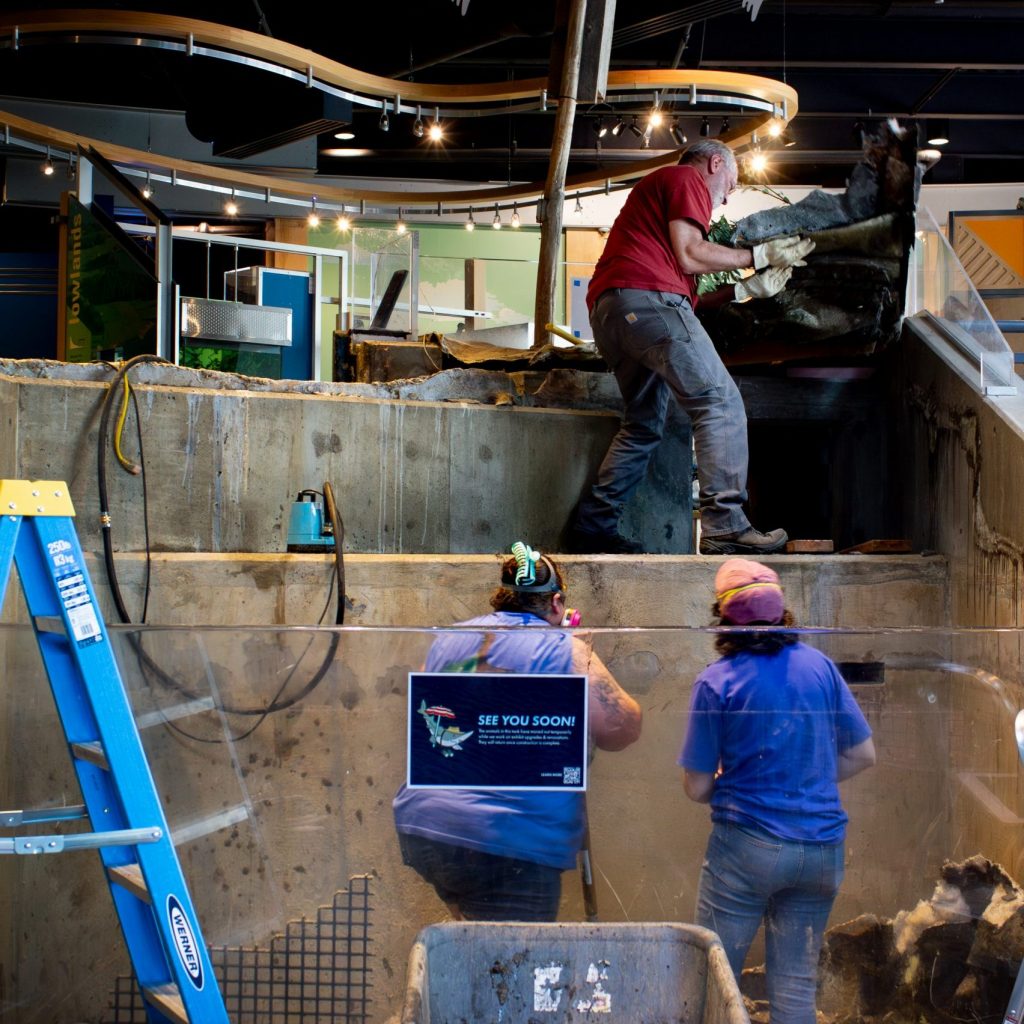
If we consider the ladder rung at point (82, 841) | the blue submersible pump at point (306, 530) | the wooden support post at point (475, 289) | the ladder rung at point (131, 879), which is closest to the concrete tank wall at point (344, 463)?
the blue submersible pump at point (306, 530)

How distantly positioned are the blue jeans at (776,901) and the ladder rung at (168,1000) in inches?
Result: 53.3

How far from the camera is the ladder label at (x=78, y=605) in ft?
8.34

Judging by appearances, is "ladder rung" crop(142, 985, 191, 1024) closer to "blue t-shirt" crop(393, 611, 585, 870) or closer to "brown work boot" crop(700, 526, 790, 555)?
"blue t-shirt" crop(393, 611, 585, 870)

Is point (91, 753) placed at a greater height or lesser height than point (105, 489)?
lesser

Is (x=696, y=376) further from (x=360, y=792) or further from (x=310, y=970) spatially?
(x=310, y=970)

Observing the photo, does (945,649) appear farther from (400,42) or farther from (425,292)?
(400,42)

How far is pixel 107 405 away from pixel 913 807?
11.1 feet

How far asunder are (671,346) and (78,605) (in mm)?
3161

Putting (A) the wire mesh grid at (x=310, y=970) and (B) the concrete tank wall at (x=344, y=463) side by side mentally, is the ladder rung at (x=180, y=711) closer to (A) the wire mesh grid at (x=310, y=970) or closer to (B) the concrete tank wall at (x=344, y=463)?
(A) the wire mesh grid at (x=310, y=970)

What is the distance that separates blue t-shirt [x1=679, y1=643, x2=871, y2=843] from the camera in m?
3.03

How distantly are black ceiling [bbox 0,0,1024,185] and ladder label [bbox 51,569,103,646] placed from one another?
636 centimetres

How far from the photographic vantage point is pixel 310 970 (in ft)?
10.2

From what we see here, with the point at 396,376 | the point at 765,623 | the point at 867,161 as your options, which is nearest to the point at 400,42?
the point at 396,376

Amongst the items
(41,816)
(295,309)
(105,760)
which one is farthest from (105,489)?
(295,309)
